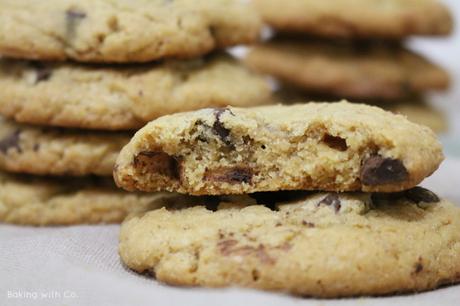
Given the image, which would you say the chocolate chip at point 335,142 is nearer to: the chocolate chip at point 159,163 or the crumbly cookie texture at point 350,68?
the chocolate chip at point 159,163

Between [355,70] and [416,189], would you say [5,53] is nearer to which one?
[416,189]

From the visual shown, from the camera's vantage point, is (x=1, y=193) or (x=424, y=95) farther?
(x=424, y=95)

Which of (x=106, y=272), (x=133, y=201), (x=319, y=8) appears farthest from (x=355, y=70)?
(x=106, y=272)

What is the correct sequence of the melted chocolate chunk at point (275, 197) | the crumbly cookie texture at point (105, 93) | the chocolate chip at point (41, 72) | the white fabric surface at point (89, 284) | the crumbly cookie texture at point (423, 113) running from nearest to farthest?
the white fabric surface at point (89, 284) < the melted chocolate chunk at point (275, 197) < the crumbly cookie texture at point (105, 93) < the chocolate chip at point (41, 72) < the crumbly cookie texture at point (423, 113)


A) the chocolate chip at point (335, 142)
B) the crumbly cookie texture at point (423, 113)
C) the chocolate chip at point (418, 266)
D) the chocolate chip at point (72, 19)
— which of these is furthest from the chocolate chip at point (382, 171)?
the crumbly cookie texture at point (423, 113)

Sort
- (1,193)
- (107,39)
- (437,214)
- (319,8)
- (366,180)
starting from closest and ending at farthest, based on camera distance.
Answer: (366,180) → (437,214) → (107,39) → (1,193) → (319,8)

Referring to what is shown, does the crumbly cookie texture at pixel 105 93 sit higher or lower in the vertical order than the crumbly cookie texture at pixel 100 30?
lower
